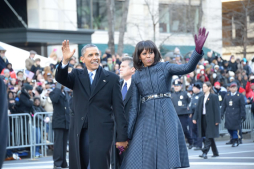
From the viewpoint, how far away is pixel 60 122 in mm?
11477

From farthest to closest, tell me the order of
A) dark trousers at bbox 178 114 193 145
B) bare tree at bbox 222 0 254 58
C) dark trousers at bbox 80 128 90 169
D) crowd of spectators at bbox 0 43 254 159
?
bare tree at bbox 222 0 254 58, dark trousers at bbox 178 114 193 145, crowd of spectators at bbox 0 43 254 159, dark trousers at bbox 80 128 90 169

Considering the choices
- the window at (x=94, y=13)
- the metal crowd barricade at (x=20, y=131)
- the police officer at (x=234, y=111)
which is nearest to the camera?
the metal crowd barricade at (x=20, y=131)

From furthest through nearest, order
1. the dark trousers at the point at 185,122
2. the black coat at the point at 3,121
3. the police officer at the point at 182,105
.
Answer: the police officer at the point at 182,105 → the dark trousers at the point at 185,122 → the black coat at the point at 3,121

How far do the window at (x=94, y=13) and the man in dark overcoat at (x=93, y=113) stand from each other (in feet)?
83.8

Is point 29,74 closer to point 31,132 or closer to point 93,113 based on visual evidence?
point 31,132

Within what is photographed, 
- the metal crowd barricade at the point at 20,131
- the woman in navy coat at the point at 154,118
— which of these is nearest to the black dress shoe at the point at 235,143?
the metal crowd barricade at the point at 20,131

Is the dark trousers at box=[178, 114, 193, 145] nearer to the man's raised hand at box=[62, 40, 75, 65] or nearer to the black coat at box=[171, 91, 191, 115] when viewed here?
the black coat at box=[171, 91, 191, 115]

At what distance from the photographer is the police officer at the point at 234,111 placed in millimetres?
15885

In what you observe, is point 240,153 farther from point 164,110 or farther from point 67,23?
point 67,23

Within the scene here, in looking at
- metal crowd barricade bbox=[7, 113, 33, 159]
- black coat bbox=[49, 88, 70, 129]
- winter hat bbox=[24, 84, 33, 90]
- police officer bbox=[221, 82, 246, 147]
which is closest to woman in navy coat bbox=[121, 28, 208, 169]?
black coat bbox=[49, 88, 70, 129]

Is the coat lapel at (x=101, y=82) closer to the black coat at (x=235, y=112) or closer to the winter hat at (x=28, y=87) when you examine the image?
the winter hat at (x=28, y=87)

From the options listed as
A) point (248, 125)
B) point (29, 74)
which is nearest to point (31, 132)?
point (29, 74)

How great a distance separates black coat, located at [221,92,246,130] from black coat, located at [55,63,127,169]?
1017 cm

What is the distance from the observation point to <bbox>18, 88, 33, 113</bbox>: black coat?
44.0ft
